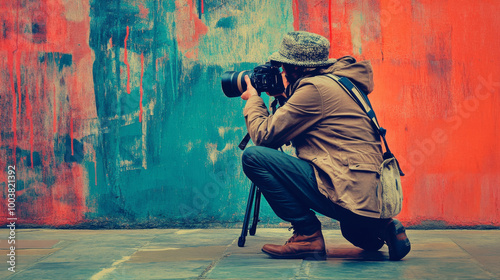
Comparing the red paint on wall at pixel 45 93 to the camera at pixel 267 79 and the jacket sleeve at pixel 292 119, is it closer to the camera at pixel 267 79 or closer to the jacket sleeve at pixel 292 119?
the camera at pixel 267 79

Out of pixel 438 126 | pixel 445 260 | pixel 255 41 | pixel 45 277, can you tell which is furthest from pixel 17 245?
pixel 438 126

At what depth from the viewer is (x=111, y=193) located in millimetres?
4180

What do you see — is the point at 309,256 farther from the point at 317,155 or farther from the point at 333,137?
the point at 333,137

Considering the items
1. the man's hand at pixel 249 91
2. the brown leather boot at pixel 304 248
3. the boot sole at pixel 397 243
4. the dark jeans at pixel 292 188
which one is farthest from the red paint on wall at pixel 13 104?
the boot sole at pixel 397 243

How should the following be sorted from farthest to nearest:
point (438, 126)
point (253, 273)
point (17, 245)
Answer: point (438, 126) < point (17, 245) < point (253, 273)

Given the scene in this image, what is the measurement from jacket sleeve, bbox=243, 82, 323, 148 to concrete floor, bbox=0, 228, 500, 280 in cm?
62

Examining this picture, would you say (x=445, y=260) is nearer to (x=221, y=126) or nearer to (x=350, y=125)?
(x=350, y=125)

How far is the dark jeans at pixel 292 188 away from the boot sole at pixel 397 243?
5 centimetres

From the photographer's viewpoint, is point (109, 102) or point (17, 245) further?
point (109, 102)

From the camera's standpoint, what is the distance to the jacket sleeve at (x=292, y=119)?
2818mm

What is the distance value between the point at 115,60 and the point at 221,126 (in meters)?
0.89

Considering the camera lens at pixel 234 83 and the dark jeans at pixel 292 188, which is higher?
the camera lens at pixel 234 83

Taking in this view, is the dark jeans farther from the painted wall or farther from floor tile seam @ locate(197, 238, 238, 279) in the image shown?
the painted wall

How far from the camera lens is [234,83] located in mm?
3195
